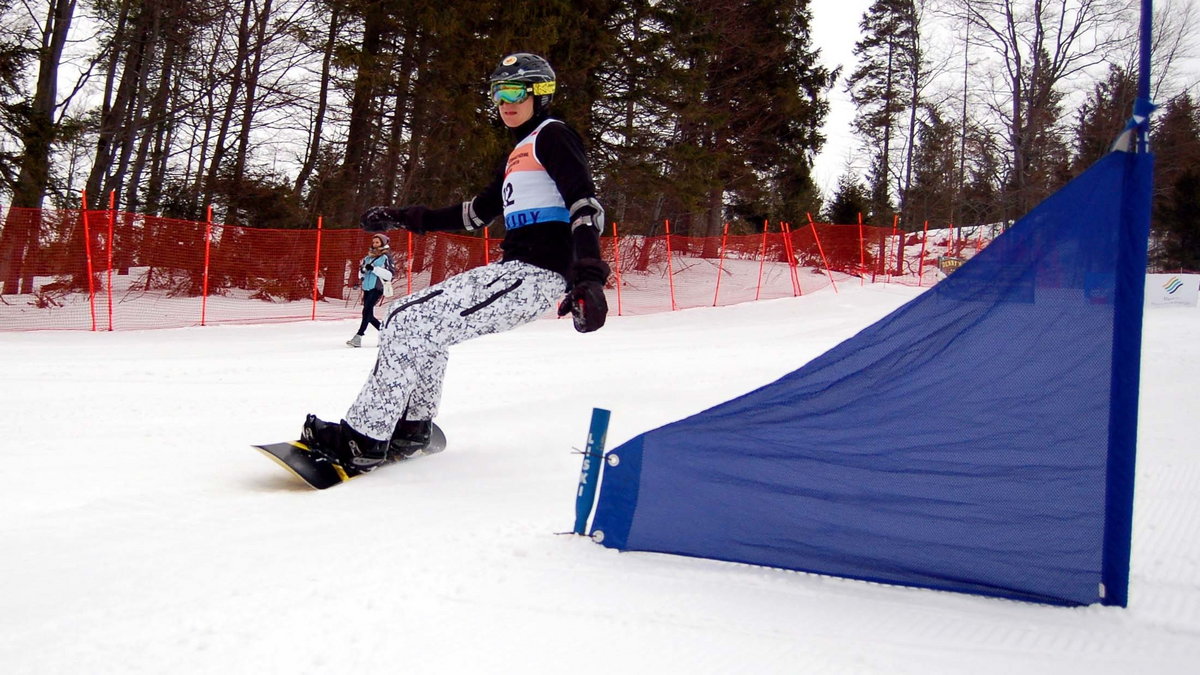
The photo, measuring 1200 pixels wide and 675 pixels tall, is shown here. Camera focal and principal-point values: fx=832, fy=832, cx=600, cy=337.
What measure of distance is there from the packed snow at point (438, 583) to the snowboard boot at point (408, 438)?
0.08 m

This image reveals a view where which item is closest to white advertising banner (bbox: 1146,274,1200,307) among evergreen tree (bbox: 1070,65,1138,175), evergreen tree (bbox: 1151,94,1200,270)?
evergreen tree (bbox: 1070,65,1138,175)

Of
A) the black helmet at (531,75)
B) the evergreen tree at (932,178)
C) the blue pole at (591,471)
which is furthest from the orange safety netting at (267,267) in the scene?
the evergreen tree at (932,178)

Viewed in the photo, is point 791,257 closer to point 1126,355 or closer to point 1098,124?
point 1126,355

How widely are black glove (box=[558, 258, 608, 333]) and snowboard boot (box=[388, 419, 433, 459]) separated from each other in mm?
1250

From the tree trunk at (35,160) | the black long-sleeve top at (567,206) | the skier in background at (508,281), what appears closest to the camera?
the black long-sleeve top at (567,206)

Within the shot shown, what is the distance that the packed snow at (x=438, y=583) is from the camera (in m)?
2.00

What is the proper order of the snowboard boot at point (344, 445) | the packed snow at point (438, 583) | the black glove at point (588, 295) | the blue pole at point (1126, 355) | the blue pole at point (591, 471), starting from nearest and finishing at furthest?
the packed snow at point (438, 583) → the blue pole at point (1126, 355) → the blue pole at point (591, 471) → the black glove at point (588, 295) → the snowboard boot at point (344, 445)

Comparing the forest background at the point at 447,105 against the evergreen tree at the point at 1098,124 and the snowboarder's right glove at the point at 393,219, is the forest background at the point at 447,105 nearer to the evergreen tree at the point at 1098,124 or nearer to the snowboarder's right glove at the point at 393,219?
the evergreen tree at the point at 1098,124

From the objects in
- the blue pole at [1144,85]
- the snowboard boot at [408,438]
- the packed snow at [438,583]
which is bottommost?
the packed snow at [438,583]

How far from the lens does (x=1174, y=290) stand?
56.7 ft

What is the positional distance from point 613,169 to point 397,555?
750 inches

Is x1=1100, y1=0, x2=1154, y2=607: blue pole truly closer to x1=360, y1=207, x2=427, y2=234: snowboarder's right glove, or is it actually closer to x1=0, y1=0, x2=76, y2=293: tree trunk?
x1=360, y1=207, x2=427, y2=234: snowboarder's right glove

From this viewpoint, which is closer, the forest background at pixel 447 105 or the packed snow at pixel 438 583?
the packed snow at pixel 438 583

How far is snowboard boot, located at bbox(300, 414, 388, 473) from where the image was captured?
374 centimetres
